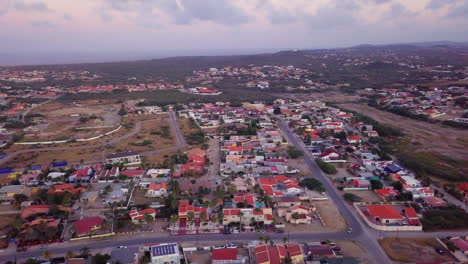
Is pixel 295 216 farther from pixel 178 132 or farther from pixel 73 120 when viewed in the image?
pixel 73 120

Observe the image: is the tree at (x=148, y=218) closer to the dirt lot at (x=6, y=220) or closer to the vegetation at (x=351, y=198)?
the dirt lot at (x=6, y=220)

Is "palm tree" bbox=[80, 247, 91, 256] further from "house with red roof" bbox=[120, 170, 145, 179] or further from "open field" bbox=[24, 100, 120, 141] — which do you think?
"open field" bbox=[24, 100, 120, 141]

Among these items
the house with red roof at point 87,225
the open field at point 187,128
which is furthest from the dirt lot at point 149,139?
the house with red roof at point 87,225

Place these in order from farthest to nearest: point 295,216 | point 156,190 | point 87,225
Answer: point 156,190
point 295,216
point 87,225

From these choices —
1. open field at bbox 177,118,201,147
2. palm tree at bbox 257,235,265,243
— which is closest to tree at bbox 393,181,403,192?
palm tree at bbox 257,235,265,243

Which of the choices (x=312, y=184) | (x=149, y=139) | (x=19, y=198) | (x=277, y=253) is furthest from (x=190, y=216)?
(x=149, y=139)

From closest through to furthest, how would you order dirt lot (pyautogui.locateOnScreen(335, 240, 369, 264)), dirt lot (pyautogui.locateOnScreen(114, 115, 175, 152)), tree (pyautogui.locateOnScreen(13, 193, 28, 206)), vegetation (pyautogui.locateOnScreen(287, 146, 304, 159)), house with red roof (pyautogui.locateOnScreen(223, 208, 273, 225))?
dirt lot (pyautogui.locateOnScreen(335, 240, 369, 264))
house with red roof (pyautogui.locateOnScreen(223, 208, 273, 225))
tree (pyautogui.locateOnScreen(13, 193, 28, 206))
vegetation (pyautogui.locateOnScreen(287, 146, 304, 159))
dirt lot (pyautogui.locateOnScreen(114, 115, 175, 152))

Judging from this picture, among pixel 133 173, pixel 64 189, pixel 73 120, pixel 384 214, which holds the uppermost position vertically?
pixel 73 120
